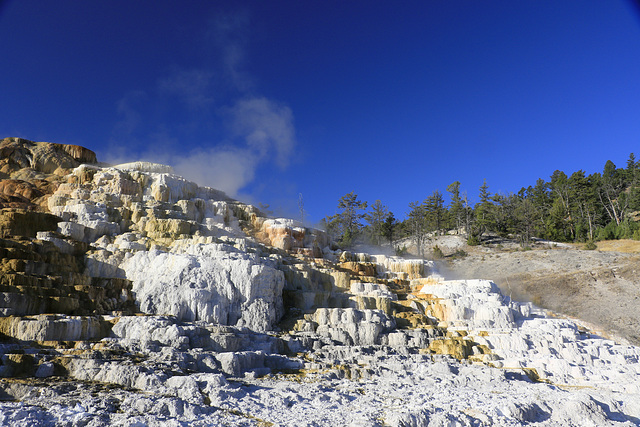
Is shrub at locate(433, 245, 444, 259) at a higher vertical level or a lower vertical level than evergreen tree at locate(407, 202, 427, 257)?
lower

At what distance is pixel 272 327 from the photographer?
60.4 feet

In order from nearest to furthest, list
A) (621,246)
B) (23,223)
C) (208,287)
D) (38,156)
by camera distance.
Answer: (208,287) → (23,223) → (38,156) → (621,246)

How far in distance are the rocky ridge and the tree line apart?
2296cm

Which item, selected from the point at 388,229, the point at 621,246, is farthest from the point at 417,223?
Result: the point at 621,246

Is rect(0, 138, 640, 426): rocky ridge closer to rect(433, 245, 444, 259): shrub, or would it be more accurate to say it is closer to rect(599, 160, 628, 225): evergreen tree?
rect(433, 245, 444, 259): shrub

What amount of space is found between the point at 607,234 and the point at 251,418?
46.2 metres

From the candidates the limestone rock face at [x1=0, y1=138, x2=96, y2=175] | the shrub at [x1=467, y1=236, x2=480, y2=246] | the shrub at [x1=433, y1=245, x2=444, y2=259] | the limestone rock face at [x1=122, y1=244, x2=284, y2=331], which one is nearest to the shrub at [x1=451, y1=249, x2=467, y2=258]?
the shrub at [x1=433, y1=245, x2=444, y2=259]

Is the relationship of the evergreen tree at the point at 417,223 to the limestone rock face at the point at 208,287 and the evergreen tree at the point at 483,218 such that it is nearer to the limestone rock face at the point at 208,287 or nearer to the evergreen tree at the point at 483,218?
the evergreen tree at the point at 483,218

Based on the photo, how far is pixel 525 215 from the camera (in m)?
47.0

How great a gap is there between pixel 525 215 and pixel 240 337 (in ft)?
137

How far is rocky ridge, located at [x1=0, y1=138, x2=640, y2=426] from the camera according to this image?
948 cm

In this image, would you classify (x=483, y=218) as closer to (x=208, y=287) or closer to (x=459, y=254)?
(x=459, y=254)

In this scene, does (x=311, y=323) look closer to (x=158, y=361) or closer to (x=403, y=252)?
(x=158, y=361)

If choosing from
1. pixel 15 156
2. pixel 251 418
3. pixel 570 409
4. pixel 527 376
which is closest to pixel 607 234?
pixel 527 376
